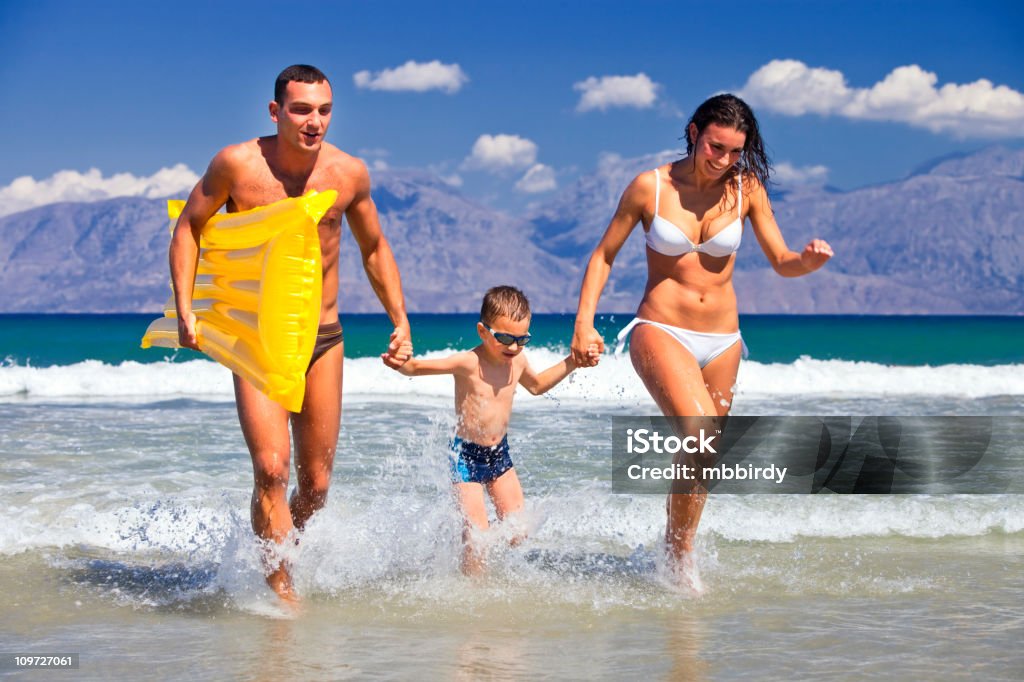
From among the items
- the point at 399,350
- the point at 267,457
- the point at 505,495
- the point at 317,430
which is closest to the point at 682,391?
the point at 505,495

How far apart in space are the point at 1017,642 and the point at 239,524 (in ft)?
10.9

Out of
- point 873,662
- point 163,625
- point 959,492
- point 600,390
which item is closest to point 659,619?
point 873,662

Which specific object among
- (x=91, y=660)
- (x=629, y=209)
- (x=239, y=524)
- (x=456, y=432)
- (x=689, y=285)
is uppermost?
(x=629, y=209)

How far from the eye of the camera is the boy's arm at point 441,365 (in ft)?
17.0

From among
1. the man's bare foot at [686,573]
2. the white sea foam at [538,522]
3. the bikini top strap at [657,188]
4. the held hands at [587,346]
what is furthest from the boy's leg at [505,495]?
the bikini top strap at [657,188]

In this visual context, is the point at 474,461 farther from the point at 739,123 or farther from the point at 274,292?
the point at 739,123

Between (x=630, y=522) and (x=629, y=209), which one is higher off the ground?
(x=629, y=209)

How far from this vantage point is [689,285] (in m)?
4.91

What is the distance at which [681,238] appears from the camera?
482cm

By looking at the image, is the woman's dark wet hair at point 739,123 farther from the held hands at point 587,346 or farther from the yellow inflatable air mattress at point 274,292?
the yellow inflatable air mattress at point 274,292

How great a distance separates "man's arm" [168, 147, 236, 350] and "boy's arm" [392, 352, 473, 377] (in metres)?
1.04

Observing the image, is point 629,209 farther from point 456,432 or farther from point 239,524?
point 239,524

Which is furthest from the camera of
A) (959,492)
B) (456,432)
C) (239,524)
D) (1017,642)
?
(959,492)

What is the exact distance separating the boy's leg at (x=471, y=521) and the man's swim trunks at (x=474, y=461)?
0.04 meters
